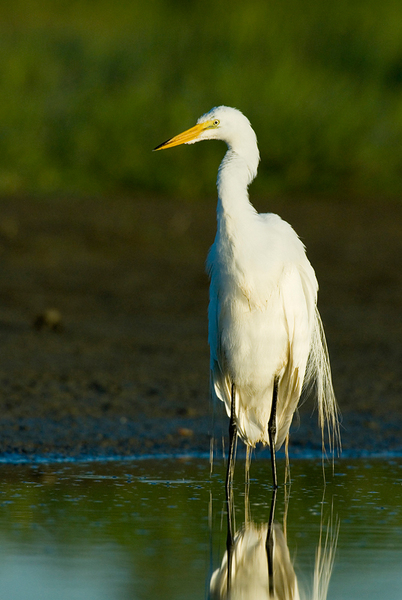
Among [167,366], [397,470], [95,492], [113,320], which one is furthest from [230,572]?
[113,320]

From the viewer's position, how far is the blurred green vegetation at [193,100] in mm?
12266

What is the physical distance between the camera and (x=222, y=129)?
5270 millimetres

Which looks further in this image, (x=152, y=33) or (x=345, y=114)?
(x=152, y=33)

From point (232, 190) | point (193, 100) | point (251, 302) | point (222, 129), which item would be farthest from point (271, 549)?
point (193, 100)

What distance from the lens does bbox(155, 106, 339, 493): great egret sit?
207 inches

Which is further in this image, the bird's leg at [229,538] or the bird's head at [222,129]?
the bird's head at [222,129]

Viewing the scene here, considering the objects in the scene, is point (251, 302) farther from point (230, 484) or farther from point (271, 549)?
point (271, 549)

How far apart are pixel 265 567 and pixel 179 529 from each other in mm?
491

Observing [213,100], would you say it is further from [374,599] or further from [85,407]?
[374,599]

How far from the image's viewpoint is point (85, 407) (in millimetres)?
7191

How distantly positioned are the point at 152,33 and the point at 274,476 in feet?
34.2

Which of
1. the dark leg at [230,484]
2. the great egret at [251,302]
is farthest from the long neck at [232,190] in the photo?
the dark leg at [230,484]

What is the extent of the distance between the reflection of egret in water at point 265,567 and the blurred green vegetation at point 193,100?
7.57 metres

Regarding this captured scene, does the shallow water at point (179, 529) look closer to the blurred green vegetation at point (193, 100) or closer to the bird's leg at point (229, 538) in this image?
the bird's leg at point (229, 538)
